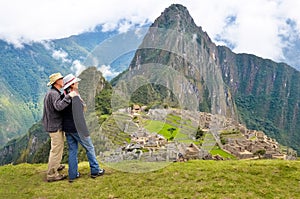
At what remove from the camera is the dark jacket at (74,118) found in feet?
17.5

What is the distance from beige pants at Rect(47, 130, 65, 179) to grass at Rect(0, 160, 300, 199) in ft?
0.99

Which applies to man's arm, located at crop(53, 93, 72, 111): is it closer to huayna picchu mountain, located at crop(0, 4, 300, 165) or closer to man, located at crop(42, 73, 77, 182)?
man, located at crop(42, 73, 77, 182)

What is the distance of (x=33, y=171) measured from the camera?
6.61m

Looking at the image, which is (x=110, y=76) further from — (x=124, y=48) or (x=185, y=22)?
(x=185, y=22)

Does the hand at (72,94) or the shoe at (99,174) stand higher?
the hand at (72,94)

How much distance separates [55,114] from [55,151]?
81cm

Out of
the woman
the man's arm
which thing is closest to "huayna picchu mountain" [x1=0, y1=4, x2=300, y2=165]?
the woman

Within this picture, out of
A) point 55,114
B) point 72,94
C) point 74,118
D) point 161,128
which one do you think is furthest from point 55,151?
point 161,128

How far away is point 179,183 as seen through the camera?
5398mm

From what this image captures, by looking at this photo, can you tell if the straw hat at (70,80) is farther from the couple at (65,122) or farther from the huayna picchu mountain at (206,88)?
the huayna picchu mountain at (206,88)

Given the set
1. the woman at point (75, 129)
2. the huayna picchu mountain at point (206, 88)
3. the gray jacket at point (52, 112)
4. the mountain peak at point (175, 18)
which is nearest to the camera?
the woman at point (75, 129)

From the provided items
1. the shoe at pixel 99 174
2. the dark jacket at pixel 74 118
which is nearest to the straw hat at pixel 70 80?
the dark jacket at pixel 74 118

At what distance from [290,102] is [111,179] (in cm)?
Answer: 19904

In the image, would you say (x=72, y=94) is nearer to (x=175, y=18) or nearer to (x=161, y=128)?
(x=161, y=128)
